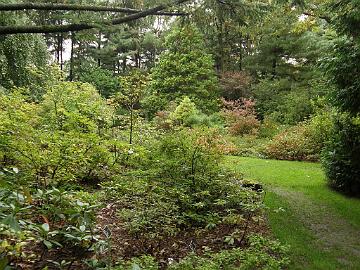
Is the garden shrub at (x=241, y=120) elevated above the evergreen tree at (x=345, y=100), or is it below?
below

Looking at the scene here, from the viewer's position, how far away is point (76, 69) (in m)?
28.6

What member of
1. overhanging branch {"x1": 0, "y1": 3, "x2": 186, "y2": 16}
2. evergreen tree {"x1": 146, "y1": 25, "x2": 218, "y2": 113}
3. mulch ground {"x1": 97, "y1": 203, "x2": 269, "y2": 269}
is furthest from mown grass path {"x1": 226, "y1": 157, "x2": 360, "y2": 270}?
evergreen tree {"x1": 146, "y1": 25, "x2": 218, "y2": 113}

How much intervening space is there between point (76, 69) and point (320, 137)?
21074 mm

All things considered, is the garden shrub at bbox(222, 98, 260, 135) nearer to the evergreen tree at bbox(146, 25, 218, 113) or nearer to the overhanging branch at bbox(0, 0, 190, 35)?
the evergreen tree at bbox(146, 25, 218, 113)

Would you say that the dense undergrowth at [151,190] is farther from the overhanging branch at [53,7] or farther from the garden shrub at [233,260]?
the overhanging branch at [53,7]

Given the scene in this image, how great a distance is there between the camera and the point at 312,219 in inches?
257

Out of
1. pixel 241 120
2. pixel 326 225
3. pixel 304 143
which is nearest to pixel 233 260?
pixel 326 225

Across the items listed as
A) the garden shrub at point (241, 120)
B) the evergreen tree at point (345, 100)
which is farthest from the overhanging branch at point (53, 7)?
the garden shrub at point (241, 120)

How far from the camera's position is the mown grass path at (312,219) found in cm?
496

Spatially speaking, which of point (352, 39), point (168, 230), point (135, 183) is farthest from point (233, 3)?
point (168, 230)

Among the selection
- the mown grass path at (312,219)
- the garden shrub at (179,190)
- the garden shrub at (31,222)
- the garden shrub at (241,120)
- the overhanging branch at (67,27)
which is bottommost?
the garden shrub at (241,120)

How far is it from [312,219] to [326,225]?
0.96 ft

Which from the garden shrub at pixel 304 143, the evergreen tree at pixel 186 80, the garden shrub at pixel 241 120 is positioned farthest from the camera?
the evergreen tree at pixel 186 80

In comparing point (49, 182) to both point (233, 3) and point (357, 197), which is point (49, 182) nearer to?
point (233, 3)
